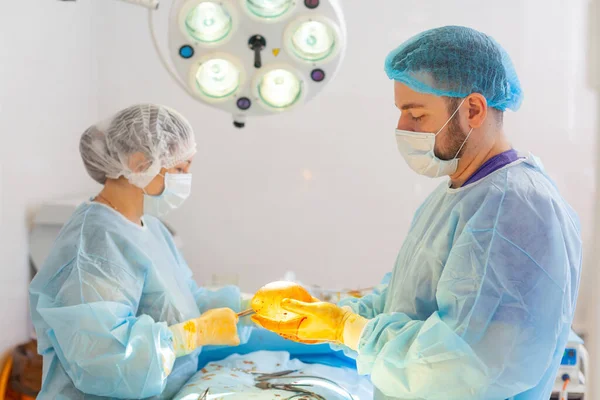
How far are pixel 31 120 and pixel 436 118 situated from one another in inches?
87.5

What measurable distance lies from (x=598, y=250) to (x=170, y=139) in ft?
4.99

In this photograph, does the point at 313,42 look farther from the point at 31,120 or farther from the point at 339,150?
the point at 339,150

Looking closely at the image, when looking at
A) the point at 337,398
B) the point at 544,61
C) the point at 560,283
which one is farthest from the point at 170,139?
the point at 544,61

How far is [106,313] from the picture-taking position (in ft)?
5.43

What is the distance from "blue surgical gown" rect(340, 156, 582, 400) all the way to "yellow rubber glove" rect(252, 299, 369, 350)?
0.29 feet

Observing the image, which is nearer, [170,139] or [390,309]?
[390,309]

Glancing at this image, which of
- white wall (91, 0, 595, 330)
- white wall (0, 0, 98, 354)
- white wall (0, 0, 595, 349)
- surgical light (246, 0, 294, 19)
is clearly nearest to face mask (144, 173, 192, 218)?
surgical light (246, 0, 294, 19)

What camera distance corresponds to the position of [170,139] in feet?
6.54

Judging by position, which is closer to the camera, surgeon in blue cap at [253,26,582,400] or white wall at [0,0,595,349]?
surgeon in blue cap at [253,26,582,400]

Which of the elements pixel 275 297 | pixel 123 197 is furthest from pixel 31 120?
pixel 275 297

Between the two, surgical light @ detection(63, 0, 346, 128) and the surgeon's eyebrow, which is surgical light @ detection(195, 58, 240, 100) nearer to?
surgical light @ detection(63, 0, 346, 128)

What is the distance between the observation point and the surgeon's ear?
142 cm

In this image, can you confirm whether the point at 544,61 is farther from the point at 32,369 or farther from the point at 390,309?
the point at 32,369

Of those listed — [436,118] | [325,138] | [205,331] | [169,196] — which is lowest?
[205,331]
